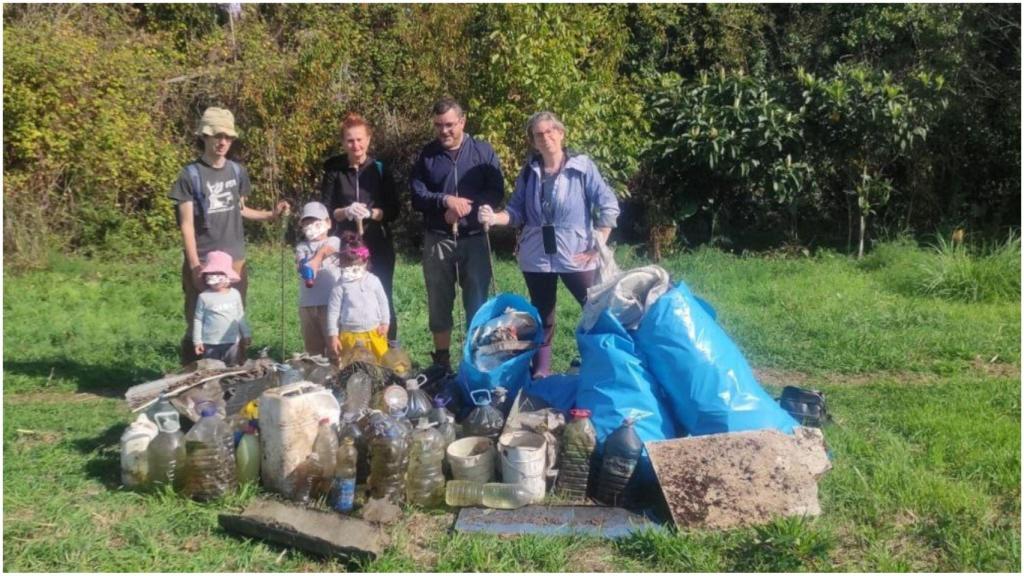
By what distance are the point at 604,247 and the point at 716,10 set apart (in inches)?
352

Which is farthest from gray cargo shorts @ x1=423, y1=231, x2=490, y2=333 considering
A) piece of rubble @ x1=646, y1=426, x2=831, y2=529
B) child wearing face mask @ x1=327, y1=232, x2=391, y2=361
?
piece of rubble @ x1=646, y1=426, x2=831, y2=529

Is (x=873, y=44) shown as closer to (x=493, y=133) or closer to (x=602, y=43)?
(x=602, y=43)

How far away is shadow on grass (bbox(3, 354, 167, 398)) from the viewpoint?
554 cm

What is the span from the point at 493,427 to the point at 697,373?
95 centimetres

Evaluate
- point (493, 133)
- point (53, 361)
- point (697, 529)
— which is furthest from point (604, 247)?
point (493, 133)

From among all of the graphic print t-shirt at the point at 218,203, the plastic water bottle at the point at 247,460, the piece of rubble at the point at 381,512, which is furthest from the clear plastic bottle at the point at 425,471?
the graphic print t-shirt at the point at 218,203

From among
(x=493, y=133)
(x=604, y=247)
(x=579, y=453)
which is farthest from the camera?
(x=493, y=133)

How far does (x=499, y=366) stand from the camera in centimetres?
438

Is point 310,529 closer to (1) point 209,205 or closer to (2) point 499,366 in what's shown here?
(2) point 499,366

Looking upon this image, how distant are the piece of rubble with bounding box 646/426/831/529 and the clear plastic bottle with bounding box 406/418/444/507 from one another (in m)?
0.89

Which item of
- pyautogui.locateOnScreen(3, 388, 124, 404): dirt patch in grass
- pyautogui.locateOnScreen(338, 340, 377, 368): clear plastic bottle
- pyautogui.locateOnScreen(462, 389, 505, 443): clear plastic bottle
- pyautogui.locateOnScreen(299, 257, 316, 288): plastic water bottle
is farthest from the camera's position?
pyautogui.locateOnScreen(3, 388, 124, 404): dirt patch in grass

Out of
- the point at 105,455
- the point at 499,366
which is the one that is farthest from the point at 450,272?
the point at 105,455

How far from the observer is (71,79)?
378 inches

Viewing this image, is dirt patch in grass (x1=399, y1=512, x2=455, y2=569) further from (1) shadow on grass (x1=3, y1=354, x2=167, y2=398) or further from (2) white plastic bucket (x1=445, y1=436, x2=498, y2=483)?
(1) shadow on grass (x1=3, y1=354, x2=167, y2=398)
